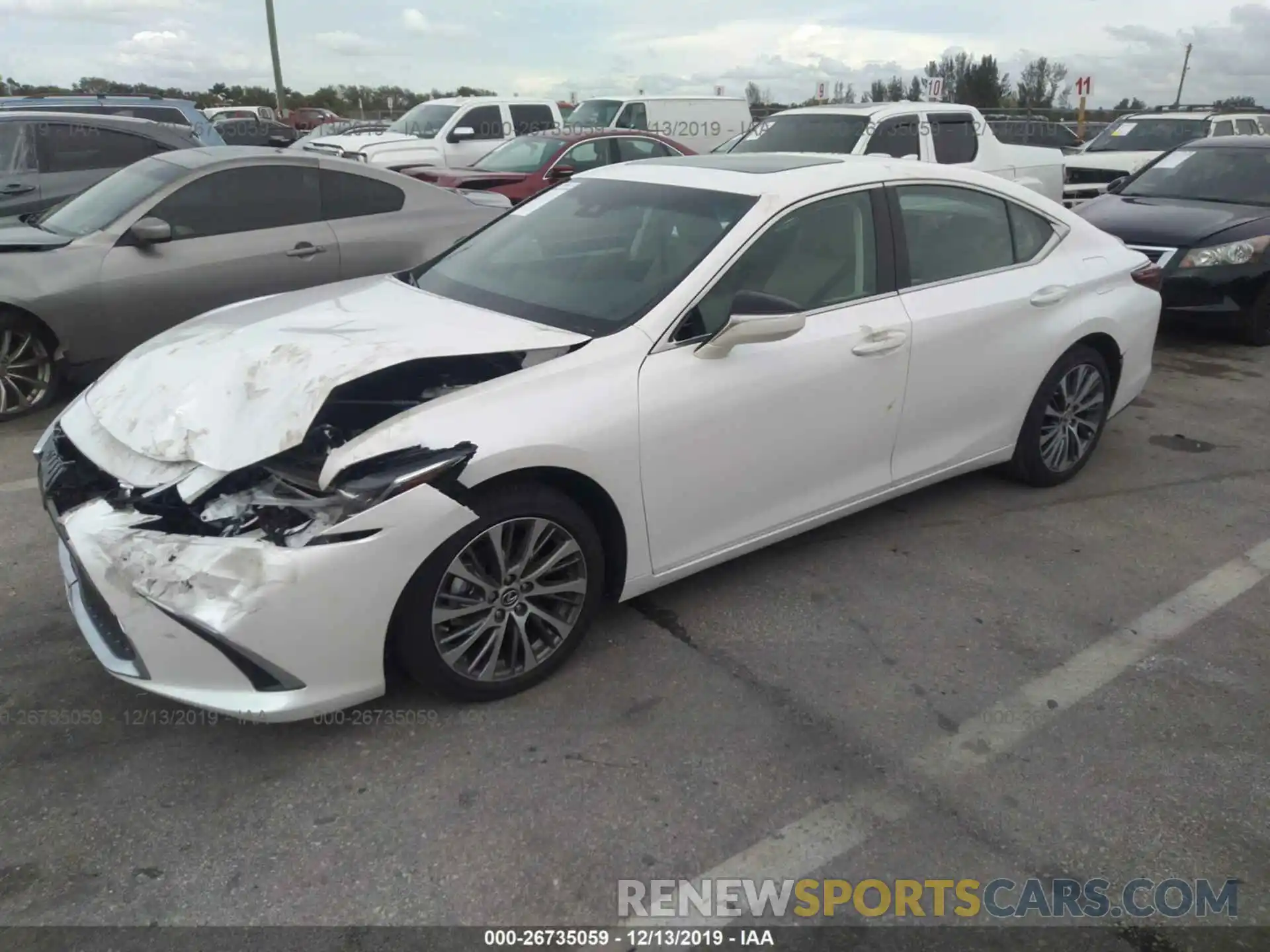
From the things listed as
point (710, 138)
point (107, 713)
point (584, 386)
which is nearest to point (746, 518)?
point (584, 386)

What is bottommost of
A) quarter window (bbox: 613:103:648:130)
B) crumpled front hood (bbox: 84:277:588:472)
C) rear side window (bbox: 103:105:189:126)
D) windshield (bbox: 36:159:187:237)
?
crumpled front hood (bbox: 84:277:588:472)

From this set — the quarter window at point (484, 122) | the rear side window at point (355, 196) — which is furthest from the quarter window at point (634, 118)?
the rear side window at point (355, 196)

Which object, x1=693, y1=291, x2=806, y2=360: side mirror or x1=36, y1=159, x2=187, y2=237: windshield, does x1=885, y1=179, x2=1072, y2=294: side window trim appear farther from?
x1=36, y1=159, x2=187, y2=237: windshield

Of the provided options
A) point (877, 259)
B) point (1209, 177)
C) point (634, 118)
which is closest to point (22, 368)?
point (877, 259)

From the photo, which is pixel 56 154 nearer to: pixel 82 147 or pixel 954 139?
pixel 82 147

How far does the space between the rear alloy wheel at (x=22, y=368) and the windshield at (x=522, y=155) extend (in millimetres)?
6696

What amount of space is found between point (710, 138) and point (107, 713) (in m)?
14.9

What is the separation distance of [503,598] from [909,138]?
9.01 meters

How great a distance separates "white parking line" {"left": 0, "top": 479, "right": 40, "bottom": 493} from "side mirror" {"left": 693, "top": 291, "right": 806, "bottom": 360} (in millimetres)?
3673

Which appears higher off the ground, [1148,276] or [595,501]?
[1148,276]

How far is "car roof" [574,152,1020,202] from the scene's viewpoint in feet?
12.7

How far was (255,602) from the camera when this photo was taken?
8.65ft

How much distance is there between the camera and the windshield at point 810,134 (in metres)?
10.2

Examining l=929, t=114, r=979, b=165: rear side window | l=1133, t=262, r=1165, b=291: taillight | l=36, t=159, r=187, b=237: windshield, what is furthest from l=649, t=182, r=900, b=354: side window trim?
l=929, t=114, r=979, b=165: rear side window
